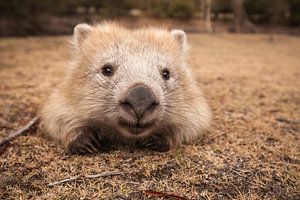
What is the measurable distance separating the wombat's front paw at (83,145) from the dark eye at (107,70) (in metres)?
0.61

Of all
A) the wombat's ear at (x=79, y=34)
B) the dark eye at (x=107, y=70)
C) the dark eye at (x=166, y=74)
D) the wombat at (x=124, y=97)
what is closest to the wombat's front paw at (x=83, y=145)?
the wombat at (x=124, y=97)

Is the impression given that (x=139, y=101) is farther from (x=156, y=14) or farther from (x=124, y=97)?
(x=156, y=14)

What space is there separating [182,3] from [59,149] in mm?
16535

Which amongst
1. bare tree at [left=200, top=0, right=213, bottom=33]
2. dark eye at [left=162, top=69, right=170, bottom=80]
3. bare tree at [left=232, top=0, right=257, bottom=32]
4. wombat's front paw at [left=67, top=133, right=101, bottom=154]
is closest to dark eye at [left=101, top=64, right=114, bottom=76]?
dark eye at [left=162, top=69, right=170, bottom=80]

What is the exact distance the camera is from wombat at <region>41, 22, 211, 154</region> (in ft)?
9.79

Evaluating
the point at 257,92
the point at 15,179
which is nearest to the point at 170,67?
the point at 15,179

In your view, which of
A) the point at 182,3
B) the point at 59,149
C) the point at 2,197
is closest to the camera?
the point at 2,197

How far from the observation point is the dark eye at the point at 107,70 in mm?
3314

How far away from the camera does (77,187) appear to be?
2670 millimetres

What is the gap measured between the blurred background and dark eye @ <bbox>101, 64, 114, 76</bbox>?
1027 centimetres

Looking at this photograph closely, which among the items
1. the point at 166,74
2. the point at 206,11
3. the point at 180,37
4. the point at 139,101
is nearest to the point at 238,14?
the point at 206,11

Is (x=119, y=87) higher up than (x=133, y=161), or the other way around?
(x=119, y=87)

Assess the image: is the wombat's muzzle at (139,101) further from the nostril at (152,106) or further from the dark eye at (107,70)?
the dark eye at (107,70)

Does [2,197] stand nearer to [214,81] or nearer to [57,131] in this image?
[57,131]
